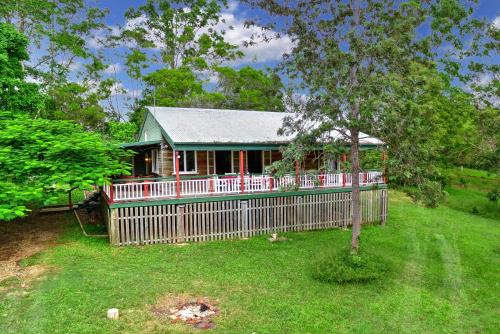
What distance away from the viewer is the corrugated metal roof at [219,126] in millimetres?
15297

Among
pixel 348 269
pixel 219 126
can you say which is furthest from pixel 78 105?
pixel 348 269

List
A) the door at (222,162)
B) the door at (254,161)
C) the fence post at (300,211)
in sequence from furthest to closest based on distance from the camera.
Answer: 1. the door at (254,161)
2. the door at (222,162)
3. the fence post at (300,211)

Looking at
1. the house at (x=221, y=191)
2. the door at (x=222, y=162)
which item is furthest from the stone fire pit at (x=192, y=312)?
the door at (x=222, y=162)

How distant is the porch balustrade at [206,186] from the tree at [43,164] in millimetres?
1025

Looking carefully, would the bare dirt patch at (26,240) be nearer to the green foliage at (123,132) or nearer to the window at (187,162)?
the window at (187,162)

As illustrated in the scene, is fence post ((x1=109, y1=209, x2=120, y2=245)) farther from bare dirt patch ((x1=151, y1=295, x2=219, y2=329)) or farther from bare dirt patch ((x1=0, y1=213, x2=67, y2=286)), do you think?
bare dirt patch ((x1=151, y1=295, x2=219, y2=329))

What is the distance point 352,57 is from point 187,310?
8.11m

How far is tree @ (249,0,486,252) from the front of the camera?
10078 millimetres

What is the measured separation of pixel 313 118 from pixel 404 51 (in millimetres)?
3225

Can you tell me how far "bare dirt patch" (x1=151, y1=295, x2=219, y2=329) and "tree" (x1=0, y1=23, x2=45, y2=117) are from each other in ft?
40.5

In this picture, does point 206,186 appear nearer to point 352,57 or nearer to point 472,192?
point 352,57

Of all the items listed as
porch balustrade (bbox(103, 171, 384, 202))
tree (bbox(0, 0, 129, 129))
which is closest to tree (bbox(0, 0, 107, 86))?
tree (bbox(0, 0, 129, 129))

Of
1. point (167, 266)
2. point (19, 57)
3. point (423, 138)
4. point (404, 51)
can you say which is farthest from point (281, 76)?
point (19, 57)

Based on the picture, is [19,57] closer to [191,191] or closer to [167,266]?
[191,191]
